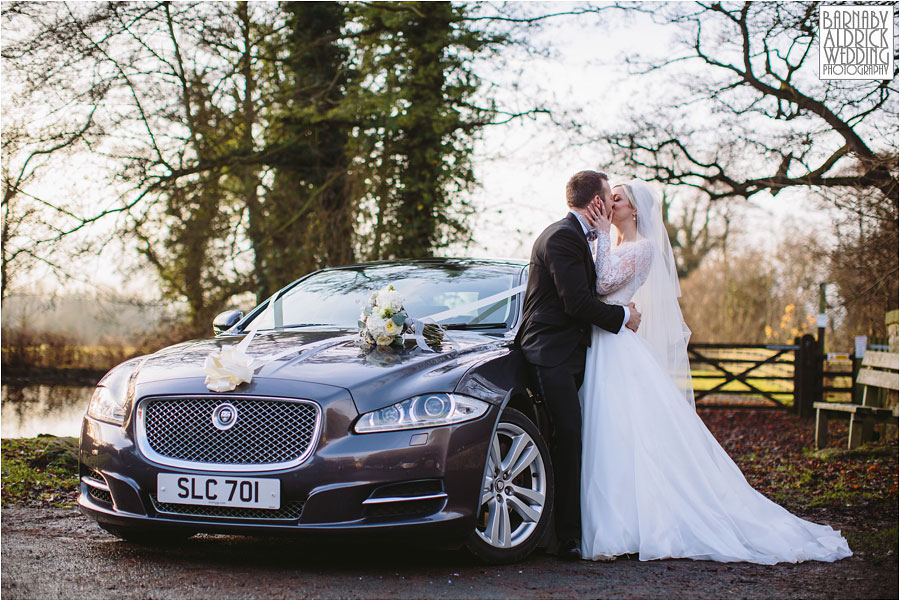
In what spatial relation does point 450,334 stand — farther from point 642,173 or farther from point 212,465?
point 642,173

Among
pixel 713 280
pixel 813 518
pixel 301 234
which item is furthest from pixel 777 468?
pixel 713 280

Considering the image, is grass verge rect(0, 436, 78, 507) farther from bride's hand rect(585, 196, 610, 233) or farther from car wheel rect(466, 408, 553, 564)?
bride's hand rect(585, 196, 610, 233)

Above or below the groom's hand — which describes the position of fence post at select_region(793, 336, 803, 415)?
below

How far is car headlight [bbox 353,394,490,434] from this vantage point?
160 inches

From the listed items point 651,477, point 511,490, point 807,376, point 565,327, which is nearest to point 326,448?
point 511,490

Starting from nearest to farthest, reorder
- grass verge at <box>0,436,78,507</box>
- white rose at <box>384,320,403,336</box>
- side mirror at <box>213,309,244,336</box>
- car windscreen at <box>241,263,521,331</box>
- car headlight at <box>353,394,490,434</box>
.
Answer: car headlight at <box>353,394,490,434</box>, white rose at <box>384,320,403,336</box>, car windscreen at <box>241,263,521,331</box>, side mirror at <box>213,309,244,336</box>, grass verge at <box>0,436,78,507</box>

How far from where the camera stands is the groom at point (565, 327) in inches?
193

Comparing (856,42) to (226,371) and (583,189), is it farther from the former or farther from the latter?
(226,371)

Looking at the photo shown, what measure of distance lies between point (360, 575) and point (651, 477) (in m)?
1.75

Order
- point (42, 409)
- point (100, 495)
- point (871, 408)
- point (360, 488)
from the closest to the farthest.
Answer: point (360, 488) < point (100, 495) < point (871, 408) < point (42, 409)

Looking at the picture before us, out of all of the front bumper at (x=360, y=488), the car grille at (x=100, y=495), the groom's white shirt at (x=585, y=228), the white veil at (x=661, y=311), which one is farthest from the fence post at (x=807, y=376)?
the car grille at (x=100, y=495)

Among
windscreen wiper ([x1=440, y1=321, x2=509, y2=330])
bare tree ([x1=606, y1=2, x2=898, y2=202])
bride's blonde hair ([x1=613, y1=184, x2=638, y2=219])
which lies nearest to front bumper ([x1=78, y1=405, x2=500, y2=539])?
windscreen wiper ([x1=440, y1=321, x2=509, y2=330])

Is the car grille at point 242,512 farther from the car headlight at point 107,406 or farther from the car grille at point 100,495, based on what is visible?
the car headlight at point 107,406

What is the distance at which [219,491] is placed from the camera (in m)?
4.05
